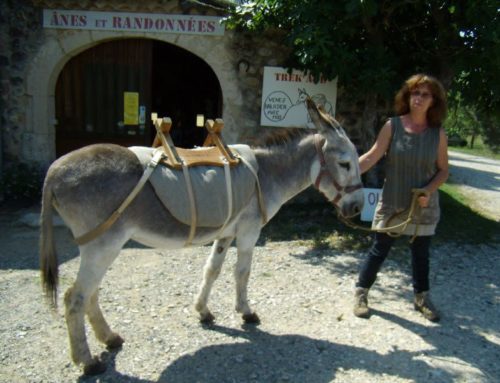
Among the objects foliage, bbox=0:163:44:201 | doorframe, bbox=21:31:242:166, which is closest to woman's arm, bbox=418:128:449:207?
doorframe, bbox=21:31:242:166

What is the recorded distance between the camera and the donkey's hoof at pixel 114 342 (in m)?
3.27

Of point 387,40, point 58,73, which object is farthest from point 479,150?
point 58,73

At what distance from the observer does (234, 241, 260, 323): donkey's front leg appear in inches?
139

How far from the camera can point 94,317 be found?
126 inches

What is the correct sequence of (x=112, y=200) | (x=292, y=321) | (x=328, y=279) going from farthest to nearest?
(x=328, y=279), (x=292, y=321), (x=112, y=200)

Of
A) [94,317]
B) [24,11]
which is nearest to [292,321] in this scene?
[94,317]

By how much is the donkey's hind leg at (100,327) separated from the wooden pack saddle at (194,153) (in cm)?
109

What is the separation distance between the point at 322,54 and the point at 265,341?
373cm

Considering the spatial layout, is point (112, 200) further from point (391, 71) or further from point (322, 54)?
point (391, 71)

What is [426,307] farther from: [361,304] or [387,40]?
[387,40]

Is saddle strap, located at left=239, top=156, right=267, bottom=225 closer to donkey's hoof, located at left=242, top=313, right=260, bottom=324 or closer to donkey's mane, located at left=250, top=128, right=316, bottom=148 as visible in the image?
donkey's mane, located at left=250, top=128, right=316, bottom=148

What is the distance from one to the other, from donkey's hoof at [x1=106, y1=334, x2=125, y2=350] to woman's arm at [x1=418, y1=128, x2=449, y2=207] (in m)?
2.56

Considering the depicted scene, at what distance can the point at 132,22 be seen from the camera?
23.7 feet

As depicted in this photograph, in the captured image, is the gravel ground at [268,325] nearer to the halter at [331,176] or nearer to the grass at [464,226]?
the grass at [464,226]
